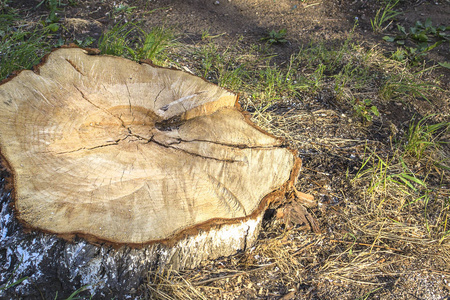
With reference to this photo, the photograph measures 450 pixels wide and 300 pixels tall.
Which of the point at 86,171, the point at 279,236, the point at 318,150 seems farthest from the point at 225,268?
the point at 318,150

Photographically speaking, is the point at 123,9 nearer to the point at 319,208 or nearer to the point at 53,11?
the point at 53,11

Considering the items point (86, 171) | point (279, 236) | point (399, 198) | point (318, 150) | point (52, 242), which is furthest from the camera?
point (318, 150)

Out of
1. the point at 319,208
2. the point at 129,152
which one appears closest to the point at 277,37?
the point at 319,208

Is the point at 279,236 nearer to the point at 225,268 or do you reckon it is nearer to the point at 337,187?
the point at 225,268

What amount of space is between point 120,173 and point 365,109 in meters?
2.00

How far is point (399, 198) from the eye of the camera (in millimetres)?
2365

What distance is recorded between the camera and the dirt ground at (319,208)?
1896mm

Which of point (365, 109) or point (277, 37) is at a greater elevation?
point (277, 37)

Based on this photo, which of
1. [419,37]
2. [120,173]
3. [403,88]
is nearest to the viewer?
[120,173]

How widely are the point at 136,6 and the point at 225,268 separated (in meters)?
3.10

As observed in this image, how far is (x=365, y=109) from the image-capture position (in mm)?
2945

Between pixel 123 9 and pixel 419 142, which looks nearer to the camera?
pixel 419 142

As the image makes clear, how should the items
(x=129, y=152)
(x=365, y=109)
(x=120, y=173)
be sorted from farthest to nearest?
1. (x=365, y=109)
2. (x=129, y=152)
3. (x=120, y=173)

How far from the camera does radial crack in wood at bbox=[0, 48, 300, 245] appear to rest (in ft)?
5.07
